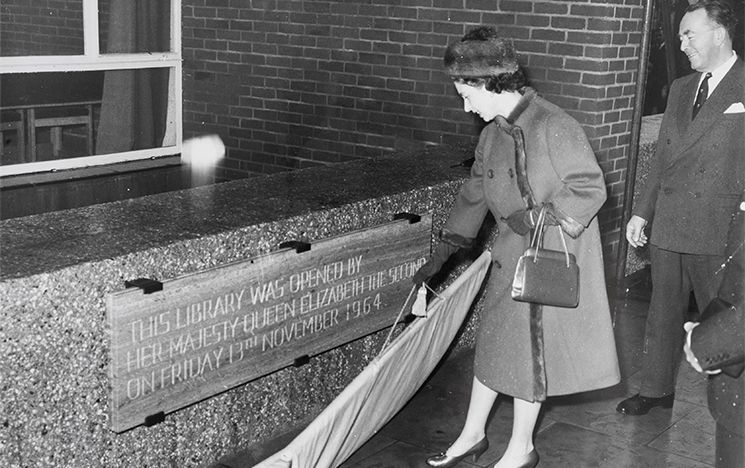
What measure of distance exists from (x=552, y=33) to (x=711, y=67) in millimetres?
2408

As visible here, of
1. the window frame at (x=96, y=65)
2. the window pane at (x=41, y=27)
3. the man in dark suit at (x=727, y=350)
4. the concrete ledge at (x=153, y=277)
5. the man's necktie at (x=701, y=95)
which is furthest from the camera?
the window pane at (x=41, y=27)

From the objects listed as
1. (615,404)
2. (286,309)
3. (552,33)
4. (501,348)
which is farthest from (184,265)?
(552,33)

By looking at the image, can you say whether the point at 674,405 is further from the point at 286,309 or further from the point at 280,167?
the point at 280,167

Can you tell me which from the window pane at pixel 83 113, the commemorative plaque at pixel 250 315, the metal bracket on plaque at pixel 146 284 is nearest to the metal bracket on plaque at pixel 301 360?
the commemorative plaque at pixel 250 315

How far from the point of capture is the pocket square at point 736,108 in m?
4.61

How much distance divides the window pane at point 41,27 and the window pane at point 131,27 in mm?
632

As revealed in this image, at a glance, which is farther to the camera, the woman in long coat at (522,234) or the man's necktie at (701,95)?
the man's necktie at (701,95)

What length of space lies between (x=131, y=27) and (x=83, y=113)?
77 cm

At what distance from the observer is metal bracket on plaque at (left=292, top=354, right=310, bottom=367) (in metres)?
4.54

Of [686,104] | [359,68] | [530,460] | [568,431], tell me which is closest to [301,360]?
[530,460]

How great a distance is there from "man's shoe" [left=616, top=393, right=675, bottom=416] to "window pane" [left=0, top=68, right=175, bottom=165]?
178 inches

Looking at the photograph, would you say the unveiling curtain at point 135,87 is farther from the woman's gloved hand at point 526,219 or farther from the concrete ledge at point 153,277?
the woman's gloved hand at point 526,219

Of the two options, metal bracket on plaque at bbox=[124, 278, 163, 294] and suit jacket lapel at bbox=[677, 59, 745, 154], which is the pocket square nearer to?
suit jacket lapel at bbox=[677, 59, 745, 154]

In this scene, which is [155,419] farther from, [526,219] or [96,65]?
[96,65]
